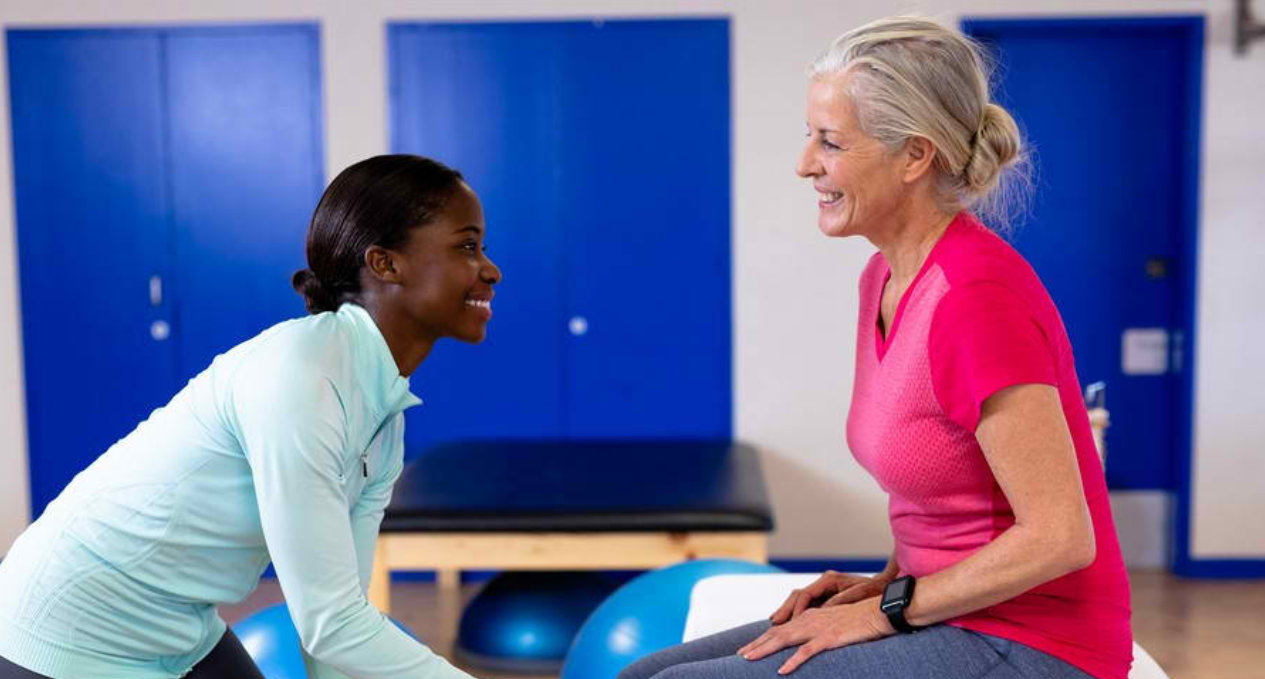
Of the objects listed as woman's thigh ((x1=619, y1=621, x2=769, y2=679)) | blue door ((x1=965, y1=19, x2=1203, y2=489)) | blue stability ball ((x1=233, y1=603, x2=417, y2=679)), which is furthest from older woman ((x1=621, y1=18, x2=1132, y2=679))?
blue door ((x1=965, y1=19, x2=1203, y2=489))

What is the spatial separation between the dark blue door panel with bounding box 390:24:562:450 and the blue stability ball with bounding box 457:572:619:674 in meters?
1.07

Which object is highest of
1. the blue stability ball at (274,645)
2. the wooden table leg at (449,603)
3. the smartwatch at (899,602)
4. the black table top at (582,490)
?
the smartwatch at (899,602)

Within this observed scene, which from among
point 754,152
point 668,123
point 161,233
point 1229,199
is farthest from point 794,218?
point 161,233

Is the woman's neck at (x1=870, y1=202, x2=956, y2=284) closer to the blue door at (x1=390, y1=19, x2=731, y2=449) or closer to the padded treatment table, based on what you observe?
the padded treatment table

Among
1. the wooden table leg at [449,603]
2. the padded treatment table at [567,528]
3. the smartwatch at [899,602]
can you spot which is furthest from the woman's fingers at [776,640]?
the wooden table leg at [449,603]

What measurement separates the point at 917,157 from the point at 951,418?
1.06 ft

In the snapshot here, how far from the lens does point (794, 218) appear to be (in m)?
4.51

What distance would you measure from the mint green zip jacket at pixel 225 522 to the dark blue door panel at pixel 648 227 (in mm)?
2994

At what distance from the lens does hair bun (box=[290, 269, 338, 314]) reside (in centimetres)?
162

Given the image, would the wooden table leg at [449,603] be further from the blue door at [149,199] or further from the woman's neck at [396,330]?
the woman's neck at [396,330]

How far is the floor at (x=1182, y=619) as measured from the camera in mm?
3602

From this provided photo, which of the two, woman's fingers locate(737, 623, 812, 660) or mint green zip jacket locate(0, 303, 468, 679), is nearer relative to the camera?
mint green zip jacket locate(0, 303, 468, 679)

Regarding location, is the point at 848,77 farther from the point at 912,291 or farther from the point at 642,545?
the point at 642,545

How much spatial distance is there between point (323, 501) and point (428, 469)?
2.55 metres
